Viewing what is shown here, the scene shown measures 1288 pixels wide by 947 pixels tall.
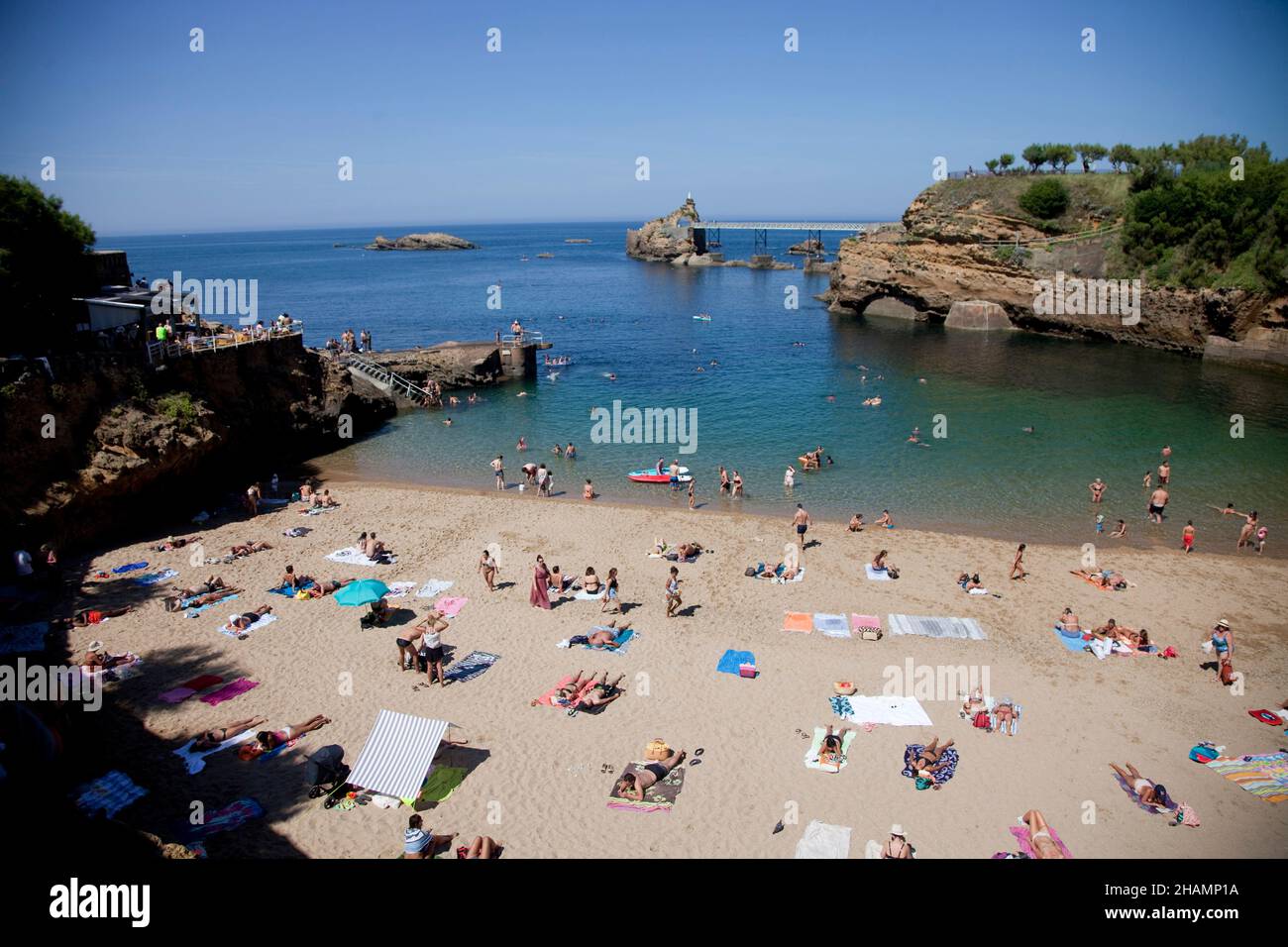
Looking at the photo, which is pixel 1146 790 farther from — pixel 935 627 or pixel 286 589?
pixel 286 589

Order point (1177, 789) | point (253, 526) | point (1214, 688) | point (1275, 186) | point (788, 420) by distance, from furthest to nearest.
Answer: point (1275, 186), point (788, 420), point (253, 526), point (1214, 688), point (1177, 789)

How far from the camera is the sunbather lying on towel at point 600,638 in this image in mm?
14875

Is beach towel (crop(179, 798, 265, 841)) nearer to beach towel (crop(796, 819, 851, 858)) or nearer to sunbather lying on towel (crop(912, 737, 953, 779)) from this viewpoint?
beach towel (crop(796, 819, 851, 858))

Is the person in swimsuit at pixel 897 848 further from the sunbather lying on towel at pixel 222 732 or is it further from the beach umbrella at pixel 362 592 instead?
the beach umbrella at pixel 362 592

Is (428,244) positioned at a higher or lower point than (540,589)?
higher

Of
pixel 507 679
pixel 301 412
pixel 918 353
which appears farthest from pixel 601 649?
pixel 918 353

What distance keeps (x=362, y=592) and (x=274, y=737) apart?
490 cm

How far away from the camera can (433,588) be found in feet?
57.6

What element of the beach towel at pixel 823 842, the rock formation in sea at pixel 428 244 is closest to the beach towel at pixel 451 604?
the beach towel at pixel 823 842

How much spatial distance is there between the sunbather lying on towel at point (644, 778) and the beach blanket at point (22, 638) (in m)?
11.7

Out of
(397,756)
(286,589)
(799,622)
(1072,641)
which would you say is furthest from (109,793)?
(1072,641)
